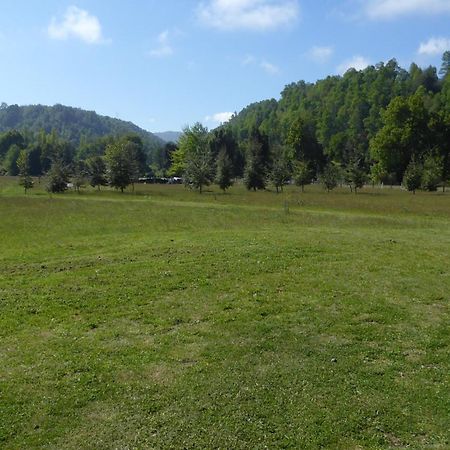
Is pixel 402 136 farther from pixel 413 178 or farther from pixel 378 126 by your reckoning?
pixel 378 126

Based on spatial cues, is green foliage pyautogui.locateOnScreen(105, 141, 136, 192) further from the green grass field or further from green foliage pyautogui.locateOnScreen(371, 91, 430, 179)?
the green grass field

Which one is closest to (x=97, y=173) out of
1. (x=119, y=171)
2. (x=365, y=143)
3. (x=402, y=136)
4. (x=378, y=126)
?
(x=119, y=171)

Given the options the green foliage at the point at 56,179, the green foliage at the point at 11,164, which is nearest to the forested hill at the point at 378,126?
the green foliage at the point at 56,179

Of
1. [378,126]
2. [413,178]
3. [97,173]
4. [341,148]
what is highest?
[378,126]

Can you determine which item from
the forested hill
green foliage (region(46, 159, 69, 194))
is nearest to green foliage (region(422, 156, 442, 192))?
the forested hill

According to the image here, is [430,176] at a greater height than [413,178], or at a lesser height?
greater

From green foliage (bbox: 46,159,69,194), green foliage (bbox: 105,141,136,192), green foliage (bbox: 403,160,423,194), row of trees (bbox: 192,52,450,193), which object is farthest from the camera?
row of trees (bbox: 192,52,450,193)

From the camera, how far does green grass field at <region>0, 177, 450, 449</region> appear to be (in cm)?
759

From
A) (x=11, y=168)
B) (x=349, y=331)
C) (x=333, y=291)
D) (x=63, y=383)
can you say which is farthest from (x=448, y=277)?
(x=11, y=168)

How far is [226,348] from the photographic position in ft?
34.3

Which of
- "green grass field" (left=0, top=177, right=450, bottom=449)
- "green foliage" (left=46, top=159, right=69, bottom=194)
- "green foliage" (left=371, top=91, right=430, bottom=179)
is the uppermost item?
"green foliage" (left=371, top=91, right=430, bottom=179)

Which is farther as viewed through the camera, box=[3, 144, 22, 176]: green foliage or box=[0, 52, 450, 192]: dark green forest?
box=[3, 144, 22, 176]: green foliage

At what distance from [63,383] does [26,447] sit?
1.86m

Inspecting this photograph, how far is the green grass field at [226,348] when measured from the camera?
759 cm
